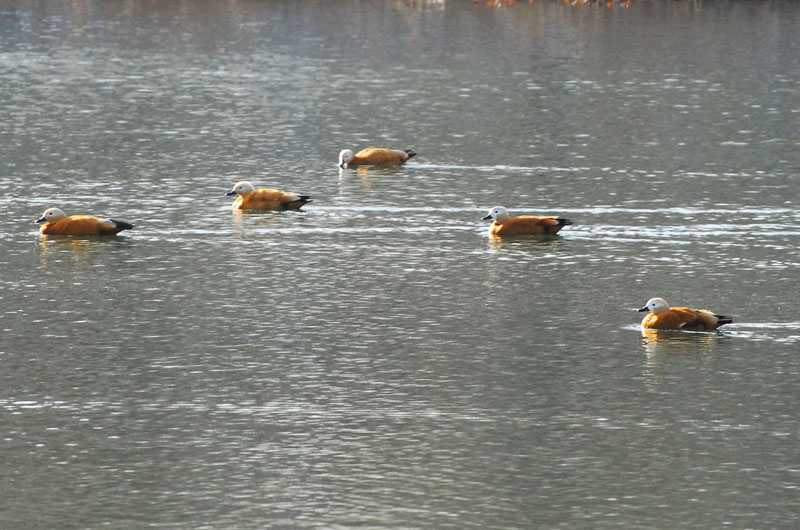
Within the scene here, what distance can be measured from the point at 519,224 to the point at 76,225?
21.9 ft

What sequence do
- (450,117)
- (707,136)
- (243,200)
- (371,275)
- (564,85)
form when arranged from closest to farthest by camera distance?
(371,275) < (243,200) < (707,136) < (450,117) < (564,85)

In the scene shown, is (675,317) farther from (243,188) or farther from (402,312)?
(243,188)

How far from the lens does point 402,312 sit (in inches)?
793

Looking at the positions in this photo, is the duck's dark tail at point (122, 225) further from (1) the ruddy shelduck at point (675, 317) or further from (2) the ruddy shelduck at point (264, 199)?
(1) the ruddy shelduck at point (675, 317)

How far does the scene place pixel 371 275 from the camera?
2236cm

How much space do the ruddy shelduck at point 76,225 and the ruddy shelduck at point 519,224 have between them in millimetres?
5496

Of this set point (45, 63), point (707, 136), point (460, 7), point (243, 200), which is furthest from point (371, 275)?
point (460, 7)

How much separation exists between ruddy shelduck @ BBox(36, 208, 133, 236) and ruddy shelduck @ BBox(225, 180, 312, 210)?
299 centimetres

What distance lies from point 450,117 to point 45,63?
1837 cm

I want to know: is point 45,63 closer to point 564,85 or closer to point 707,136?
point 564,85

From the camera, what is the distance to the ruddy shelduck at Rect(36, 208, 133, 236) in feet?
81.9

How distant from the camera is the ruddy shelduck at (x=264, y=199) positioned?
90.6 ft

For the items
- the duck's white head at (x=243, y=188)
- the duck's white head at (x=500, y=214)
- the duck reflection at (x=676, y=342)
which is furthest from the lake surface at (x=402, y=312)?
the duck's white head at (x=243, y=188)

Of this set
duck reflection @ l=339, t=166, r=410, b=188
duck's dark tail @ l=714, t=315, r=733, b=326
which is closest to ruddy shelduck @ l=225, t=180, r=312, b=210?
duck reflection @ l=339, t=166, r=410, b=188
